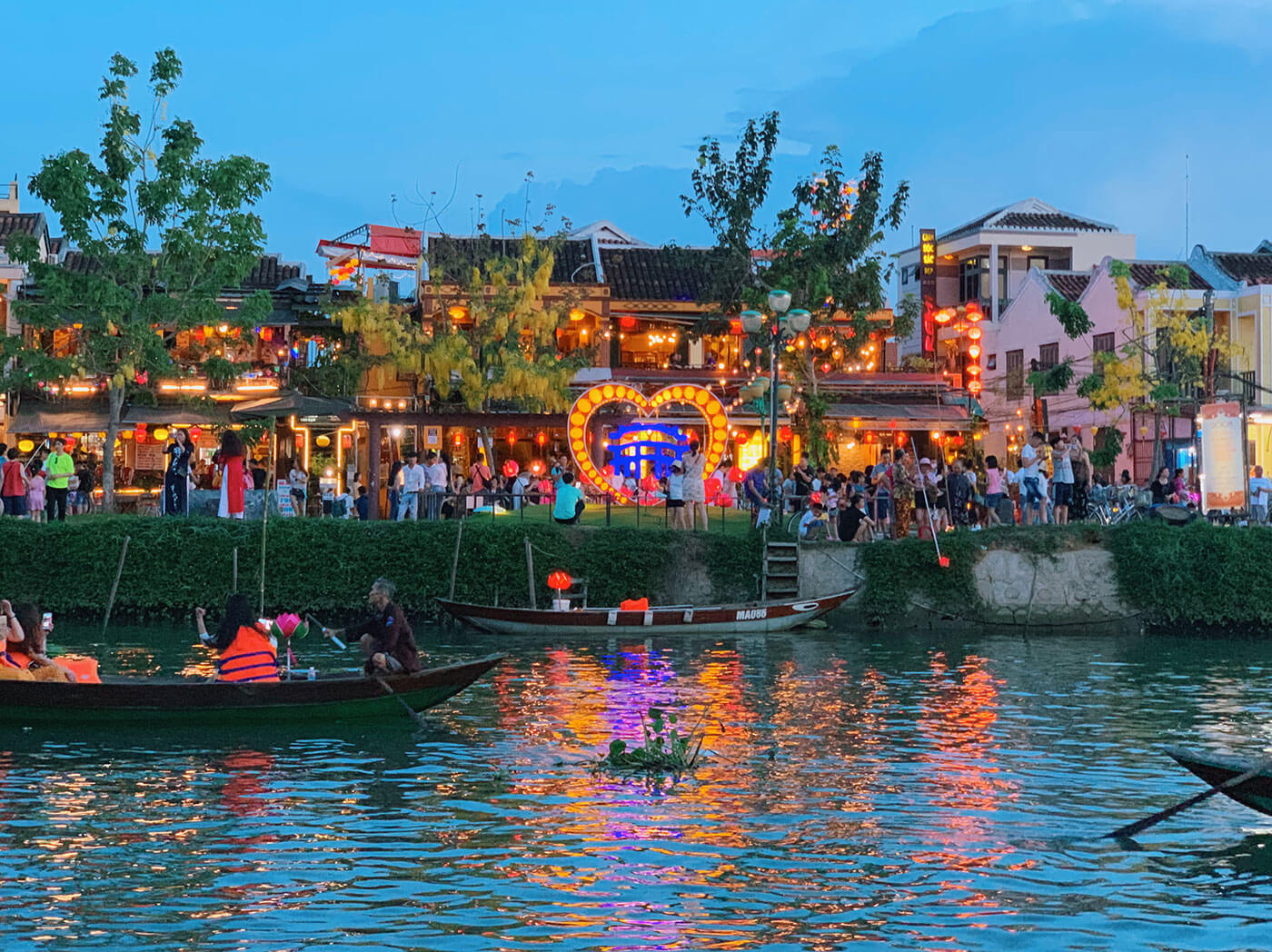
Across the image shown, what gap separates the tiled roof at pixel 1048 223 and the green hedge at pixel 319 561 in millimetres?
35758

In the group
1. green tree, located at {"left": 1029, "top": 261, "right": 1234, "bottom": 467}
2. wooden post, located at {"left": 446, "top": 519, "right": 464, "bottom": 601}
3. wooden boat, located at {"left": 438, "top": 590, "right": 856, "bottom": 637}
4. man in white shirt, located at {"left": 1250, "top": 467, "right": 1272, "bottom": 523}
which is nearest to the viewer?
wooden boat, located at {"left": 438, "top": 590, "right": 856, "bottom": 637}

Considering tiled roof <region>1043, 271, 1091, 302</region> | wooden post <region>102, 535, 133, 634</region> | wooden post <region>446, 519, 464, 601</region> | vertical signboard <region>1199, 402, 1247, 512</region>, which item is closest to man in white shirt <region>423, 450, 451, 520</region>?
wooden post <region>446, 519, 464, 601</region>

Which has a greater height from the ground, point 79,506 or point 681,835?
point 79,506

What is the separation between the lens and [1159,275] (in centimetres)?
5212

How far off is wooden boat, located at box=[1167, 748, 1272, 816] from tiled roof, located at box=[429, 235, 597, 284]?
122 feet

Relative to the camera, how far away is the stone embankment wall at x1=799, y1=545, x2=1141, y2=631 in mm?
31375

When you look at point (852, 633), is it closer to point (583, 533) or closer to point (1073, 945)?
point (583, 533)

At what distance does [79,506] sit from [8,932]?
29182 millimetres

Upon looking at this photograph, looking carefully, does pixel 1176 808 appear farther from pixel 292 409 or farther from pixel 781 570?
pixel 292 409

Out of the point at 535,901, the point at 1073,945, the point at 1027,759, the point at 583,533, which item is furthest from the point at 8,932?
the point at 583,533

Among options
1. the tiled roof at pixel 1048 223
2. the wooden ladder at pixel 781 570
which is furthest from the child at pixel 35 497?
the tiled roof at pixel 1048 223

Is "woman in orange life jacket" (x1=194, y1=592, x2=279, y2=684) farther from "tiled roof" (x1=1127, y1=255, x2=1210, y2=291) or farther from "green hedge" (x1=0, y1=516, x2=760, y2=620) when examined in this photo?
"tiled roof" (x1=1127, y1=255, x2=1210, y2=291)

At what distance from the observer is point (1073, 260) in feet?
205

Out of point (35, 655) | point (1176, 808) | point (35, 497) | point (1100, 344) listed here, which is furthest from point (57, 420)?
point (1176, 808)
